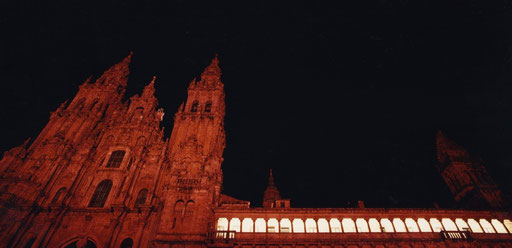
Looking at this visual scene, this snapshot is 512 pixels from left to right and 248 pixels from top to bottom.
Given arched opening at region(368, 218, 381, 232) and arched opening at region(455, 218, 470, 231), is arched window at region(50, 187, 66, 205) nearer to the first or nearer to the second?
arched opening at region(368, 218, 381, 232)

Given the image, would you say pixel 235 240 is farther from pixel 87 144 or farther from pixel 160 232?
pixel 87 144

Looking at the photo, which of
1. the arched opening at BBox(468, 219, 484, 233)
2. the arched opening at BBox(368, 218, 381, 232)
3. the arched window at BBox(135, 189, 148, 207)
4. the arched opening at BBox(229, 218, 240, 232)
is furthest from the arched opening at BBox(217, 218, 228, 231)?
the arched opening at BBox(468, 219, 484, 233)

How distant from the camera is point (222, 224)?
A: 28.2 meters

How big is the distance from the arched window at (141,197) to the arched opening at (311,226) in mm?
17902

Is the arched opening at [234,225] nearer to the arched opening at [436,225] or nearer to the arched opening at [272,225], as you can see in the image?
the arched opening at [272,225]

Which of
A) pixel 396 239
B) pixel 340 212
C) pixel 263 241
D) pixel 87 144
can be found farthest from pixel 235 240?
pixel 87 144

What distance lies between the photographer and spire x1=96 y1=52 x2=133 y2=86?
45.5m

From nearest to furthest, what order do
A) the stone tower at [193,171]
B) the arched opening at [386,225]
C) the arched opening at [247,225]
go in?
the stone tower at [193,171] → the arched opening at [247,225] → the arched opening at [386,225]

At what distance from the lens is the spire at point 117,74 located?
4553cm

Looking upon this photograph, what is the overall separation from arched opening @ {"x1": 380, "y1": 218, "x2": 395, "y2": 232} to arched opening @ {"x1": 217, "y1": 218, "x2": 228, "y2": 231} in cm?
1661

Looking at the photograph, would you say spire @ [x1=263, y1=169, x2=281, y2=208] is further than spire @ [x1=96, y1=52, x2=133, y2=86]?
Yes

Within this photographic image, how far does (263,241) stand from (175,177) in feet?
38.4

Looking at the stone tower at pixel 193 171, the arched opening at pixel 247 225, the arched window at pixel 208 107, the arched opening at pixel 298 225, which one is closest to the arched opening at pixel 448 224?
the arched opening at pixel 298 225

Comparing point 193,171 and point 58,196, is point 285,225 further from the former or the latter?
point 58,196
